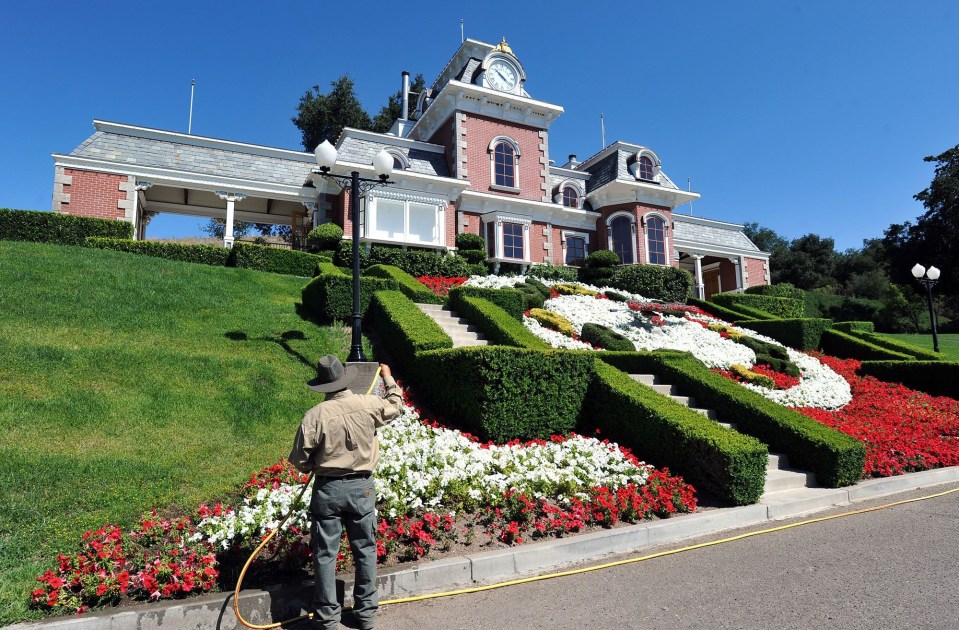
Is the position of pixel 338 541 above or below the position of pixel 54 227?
below

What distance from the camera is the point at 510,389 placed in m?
7.31

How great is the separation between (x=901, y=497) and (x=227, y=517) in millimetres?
8528

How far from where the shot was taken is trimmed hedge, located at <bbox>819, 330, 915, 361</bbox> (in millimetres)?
15648

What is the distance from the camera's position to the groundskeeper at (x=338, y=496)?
3531 mm

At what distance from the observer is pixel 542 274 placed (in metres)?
21.8

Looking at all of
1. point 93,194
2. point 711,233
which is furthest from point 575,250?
point 93,194

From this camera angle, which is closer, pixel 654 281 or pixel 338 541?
pixel 338 541

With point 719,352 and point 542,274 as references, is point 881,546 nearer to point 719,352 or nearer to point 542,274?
point 719,352

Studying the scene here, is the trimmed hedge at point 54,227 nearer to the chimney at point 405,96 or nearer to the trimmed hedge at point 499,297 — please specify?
the trimmed hedge at point 499,297

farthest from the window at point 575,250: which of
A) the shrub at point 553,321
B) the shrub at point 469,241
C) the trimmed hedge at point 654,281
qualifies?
the shrub at point 553,321

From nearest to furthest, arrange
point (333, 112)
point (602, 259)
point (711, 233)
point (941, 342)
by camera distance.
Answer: point (602, 259), point (941, 342), point (711, 233), point (333, 112)

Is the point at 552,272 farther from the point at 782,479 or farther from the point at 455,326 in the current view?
the point at 782,479

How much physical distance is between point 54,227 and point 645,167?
25.2 m

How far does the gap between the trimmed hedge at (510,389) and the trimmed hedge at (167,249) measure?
42.3 feet
